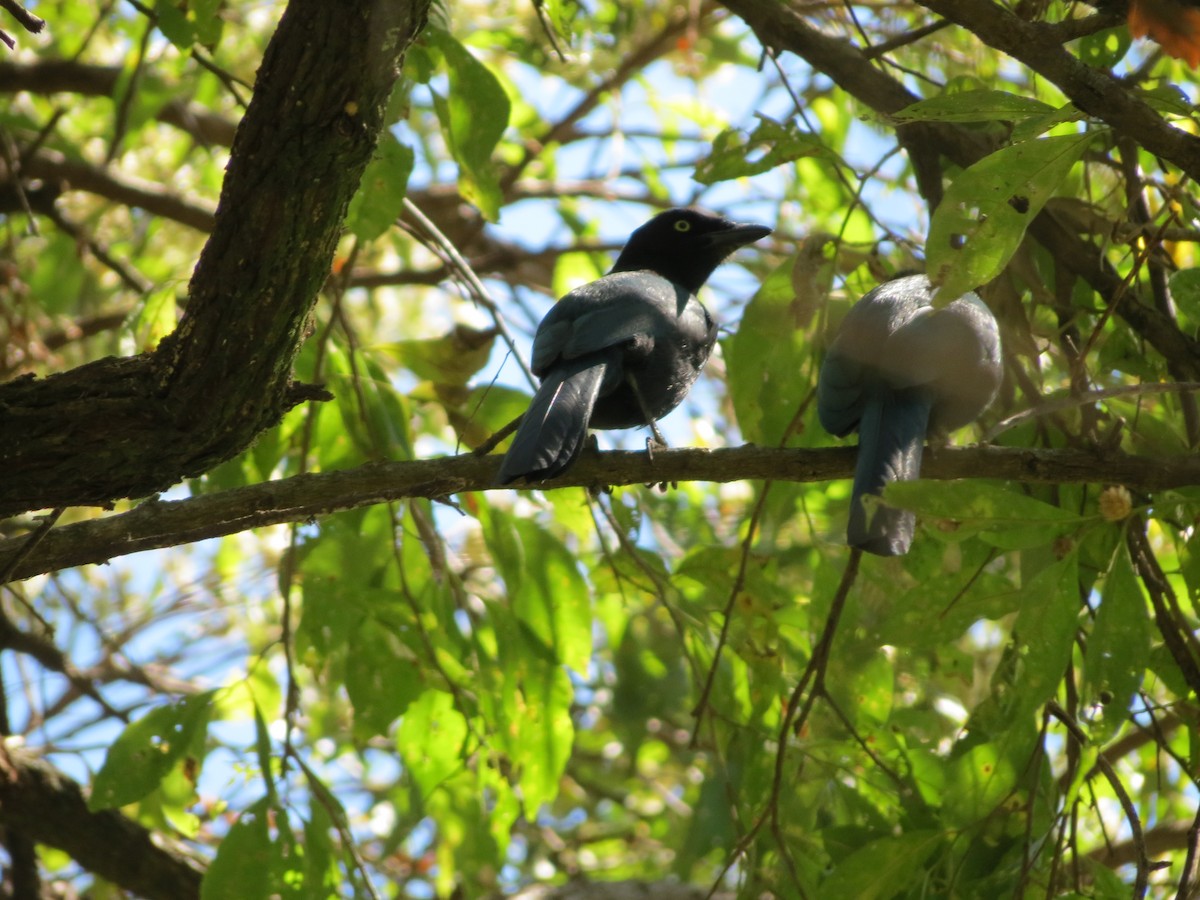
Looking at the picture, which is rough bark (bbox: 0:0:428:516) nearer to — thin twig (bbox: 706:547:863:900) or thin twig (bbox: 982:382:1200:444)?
thin twig (bbox: 982:382:1200:444)

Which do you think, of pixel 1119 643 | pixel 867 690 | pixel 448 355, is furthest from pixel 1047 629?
pixel 448 355

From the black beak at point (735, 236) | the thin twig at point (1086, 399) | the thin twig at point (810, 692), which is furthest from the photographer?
the black beak at point (735, 236)

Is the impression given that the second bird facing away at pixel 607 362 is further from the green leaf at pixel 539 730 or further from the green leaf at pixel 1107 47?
the green leaf at pixel 1107 47

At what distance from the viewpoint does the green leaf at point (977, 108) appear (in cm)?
278

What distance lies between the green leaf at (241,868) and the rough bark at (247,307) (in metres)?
1.22

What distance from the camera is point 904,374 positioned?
3693mm

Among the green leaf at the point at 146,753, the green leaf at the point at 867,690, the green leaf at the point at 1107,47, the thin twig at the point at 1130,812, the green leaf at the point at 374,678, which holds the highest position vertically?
the green leaf at the point at 1107,47

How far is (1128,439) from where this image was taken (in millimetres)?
4230

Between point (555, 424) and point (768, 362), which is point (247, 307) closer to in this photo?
point (555, 424)

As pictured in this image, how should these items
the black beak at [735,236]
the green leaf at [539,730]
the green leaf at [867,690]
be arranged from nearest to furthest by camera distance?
the green leaf at [867,690] → the green leaf at [539,730] → the black beak at [735,236]

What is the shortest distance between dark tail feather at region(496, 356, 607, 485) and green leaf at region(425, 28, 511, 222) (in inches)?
28.8

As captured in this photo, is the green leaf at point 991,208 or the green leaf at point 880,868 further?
the green leaf at point 880,868

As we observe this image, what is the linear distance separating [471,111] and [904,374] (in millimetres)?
1590

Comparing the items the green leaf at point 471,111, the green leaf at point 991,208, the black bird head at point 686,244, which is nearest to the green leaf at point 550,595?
the green leaf at point 471,111
